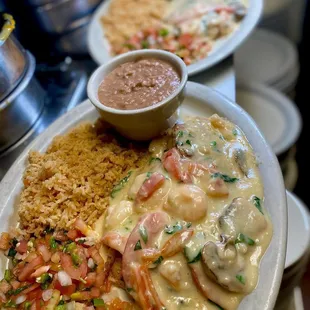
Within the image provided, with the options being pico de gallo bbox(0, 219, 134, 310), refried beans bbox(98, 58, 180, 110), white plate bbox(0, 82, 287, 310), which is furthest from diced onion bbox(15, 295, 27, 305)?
refried beans bbox(98, 58, 180, 110)

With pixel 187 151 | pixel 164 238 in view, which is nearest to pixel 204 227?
pixel 164 238

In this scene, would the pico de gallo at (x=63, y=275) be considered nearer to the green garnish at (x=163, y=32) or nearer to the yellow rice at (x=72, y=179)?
the yellow rice at (x=72, y=179)

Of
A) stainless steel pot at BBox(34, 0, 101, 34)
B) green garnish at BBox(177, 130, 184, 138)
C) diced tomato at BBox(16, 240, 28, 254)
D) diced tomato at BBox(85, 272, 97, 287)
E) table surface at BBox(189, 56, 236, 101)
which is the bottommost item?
table surface at BBox(189, 56, 236, 101)

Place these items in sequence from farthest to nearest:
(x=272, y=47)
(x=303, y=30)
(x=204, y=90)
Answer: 1. (x=303, y=30)
2. (x=272, y=47)
3. (x=204, y=90)

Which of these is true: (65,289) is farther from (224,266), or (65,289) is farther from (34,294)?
(224,266)

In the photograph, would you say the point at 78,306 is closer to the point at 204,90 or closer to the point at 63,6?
the point at 204,90

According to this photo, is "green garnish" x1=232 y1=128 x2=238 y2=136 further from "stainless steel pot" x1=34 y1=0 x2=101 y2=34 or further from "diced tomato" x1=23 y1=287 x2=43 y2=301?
"stainless steel pot" x1=34 y1=0 x2=101 y2=34
